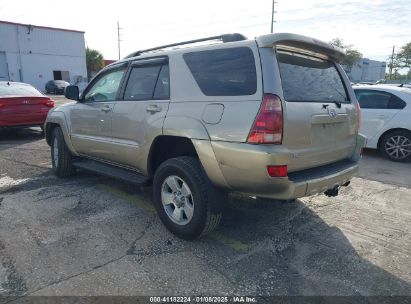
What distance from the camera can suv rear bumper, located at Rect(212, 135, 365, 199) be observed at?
2.75 m

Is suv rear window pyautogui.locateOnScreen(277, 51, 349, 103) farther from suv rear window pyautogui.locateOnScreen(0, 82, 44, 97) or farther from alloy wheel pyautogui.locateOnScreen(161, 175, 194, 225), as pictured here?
suv rear window pyautogui.locateOnScreen(0, 82, 44, 97)

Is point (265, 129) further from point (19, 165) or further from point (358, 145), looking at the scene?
point (19, 165)

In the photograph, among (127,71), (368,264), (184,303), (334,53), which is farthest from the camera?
(127,71)

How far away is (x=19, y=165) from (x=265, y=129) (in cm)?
549

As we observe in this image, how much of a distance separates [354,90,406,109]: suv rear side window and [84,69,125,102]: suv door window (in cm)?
541

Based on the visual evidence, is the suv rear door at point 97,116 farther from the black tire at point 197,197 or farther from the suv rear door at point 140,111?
the black tire at point 197,197

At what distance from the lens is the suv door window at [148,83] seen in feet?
12.1

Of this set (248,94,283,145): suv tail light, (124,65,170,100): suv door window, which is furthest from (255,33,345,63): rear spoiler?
(124,65,170,100): suv door window

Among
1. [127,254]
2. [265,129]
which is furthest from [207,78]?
[127,254]

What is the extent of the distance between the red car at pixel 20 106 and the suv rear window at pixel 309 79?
8021 mm

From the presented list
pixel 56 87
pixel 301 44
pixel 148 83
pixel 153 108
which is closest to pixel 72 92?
pixel 148 83

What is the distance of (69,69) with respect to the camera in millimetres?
41344

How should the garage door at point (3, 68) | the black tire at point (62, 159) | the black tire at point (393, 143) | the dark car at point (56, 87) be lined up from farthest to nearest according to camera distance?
the garage door at point (3, 68) → the dark car at point (56, 87) → the black tire at point (393, 143) → the black tire at point (62, 159)

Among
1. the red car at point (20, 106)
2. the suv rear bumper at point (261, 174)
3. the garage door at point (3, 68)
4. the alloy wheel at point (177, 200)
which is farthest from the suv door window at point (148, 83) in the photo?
the garage door at point (3, 68)
